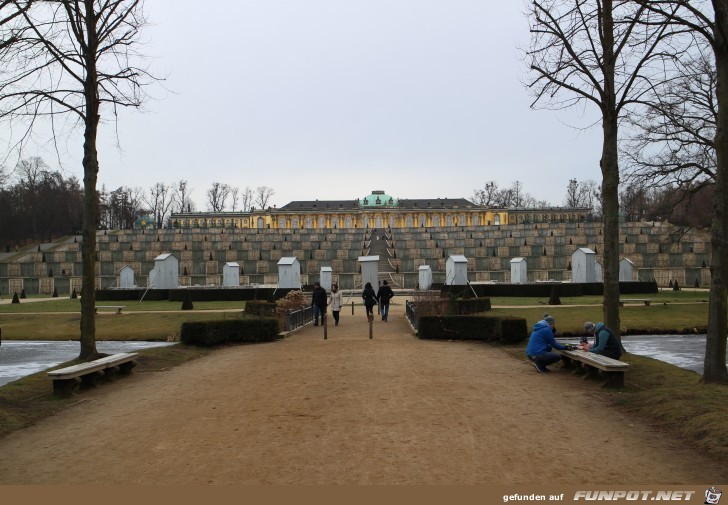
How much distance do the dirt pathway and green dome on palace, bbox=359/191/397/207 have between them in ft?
379

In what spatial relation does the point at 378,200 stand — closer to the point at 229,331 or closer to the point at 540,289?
the point at 540,289

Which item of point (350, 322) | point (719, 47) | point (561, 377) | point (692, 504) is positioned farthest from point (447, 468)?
point (350, 322)

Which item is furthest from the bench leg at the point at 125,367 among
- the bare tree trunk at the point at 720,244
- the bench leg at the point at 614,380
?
the bare tree trunk at the point at 720,244

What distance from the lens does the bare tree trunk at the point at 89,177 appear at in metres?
12.8

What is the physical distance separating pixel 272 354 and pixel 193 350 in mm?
2235

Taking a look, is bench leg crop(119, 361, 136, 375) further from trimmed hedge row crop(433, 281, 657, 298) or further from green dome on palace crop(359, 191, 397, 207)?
green dome on palace crop(359, 191, 397, 207)

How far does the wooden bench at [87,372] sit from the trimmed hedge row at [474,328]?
8.13m

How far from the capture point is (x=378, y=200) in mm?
129250

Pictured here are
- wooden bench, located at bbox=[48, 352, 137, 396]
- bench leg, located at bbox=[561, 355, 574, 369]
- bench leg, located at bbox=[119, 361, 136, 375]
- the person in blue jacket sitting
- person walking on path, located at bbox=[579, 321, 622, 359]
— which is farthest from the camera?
bench leg, located at bbox=[119, 361, 136, 375]

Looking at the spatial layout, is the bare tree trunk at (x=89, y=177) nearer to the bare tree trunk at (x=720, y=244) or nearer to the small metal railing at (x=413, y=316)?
the small metal railing at (x=413, y=316)

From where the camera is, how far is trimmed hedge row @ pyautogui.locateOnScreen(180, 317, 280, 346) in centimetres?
1666

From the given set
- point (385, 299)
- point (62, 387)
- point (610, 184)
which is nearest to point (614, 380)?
point (610, 184)

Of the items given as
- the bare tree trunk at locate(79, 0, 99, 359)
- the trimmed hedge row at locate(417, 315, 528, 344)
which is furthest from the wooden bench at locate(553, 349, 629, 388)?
the bare tree trunk at locate(79, 0, 99, 359)

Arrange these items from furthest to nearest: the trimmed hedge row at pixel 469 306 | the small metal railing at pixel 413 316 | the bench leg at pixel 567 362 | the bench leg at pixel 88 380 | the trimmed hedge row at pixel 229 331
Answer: the trimmed hedge row at pixel 469 306 → the small metal railing at pixel 413 316 → the trimmed hedge row at pixel 229 331 → the bench leg at pixel 567 362 → the bench leg at pixel 88 380
